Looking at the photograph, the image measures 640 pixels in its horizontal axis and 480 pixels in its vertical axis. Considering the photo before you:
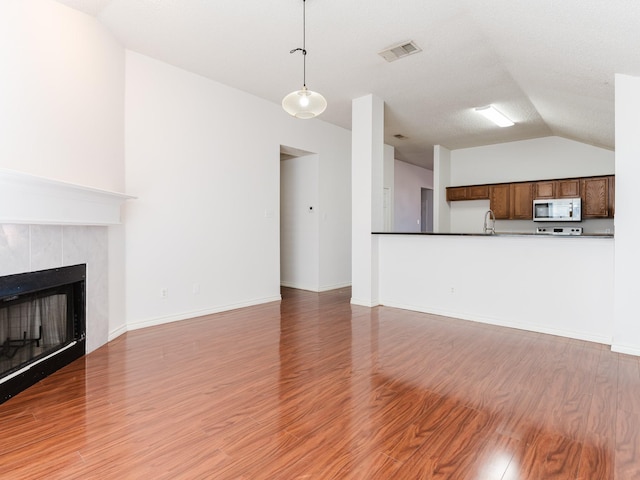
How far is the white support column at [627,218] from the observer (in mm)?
3043

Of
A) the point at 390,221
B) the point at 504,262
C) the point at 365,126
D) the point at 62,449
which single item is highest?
the point at 365,126

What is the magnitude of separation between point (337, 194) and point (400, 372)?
4259mm

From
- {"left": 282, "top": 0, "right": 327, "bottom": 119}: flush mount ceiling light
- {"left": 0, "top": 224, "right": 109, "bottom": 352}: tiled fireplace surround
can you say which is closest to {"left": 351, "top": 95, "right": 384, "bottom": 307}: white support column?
{"left": 282, "top": 0, "right": 327, "bottom": 119}: flush mount ceiling light

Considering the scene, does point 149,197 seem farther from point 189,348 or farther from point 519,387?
point 519,387

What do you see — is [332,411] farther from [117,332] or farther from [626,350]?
[626,350]

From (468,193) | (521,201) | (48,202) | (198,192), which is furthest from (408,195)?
(48,202)

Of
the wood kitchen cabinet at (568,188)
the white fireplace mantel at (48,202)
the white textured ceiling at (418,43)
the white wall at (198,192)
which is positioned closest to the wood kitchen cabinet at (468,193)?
the wood kitchen cabinet at (568,188)

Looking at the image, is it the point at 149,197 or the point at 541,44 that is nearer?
the point at 541,44

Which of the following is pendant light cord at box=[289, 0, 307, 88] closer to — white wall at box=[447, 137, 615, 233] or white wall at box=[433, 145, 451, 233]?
white wall at box=[433, 145, 451, 233]

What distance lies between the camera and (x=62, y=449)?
5.74ft

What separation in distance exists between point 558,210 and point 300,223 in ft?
15.8

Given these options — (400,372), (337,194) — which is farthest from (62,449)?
(337,194)

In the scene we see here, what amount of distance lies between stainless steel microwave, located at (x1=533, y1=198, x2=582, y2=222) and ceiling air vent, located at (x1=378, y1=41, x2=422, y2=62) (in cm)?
458

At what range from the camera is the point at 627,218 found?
308cm
